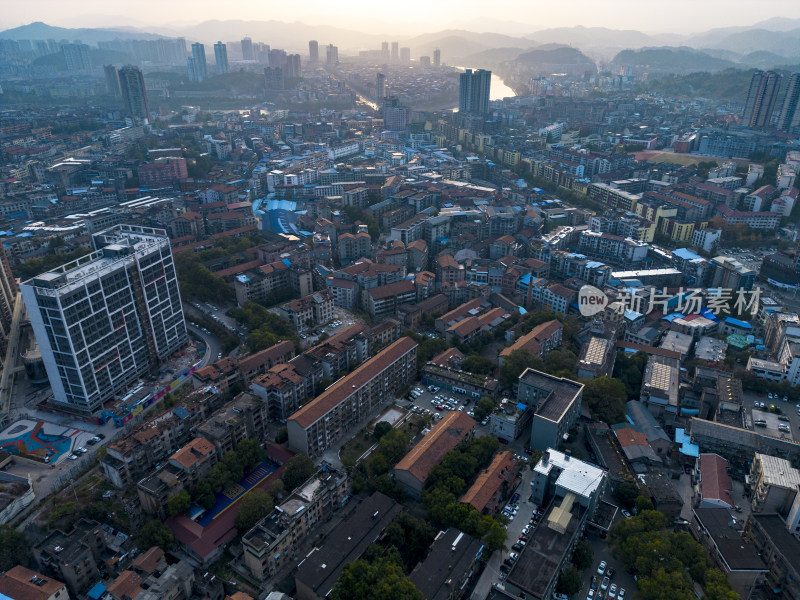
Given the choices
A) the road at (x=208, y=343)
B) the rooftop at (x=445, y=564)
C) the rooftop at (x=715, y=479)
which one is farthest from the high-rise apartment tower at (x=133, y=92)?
the rooftop at (x=715, y=479)

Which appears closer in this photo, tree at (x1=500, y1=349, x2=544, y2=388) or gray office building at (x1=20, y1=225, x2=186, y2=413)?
gray office building at (x1=20, y1=225, x2=186, y2=413)

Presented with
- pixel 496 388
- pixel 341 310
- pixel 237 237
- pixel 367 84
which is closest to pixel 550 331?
pixel 496 388

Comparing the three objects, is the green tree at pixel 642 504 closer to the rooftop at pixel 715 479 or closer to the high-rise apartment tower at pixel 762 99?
the rooftop at pixel 715 479

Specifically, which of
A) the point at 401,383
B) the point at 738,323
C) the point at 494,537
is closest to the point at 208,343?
the point at 401,383

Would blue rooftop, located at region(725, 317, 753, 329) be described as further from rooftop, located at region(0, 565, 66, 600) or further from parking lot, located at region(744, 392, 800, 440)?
rooftop, located at region(0, 565, 66, 600)

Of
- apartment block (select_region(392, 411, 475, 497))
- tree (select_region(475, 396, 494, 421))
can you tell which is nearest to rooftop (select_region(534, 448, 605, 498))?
apartment block (select_region(392, 411, 475, 497))
